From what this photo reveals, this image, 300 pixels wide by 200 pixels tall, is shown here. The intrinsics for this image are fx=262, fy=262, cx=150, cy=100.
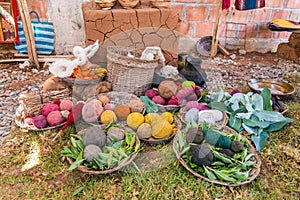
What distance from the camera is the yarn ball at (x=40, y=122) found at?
1.67m

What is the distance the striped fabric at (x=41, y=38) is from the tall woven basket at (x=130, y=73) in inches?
40.0

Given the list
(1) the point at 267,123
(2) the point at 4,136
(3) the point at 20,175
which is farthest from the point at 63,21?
(1) the point at 267,123

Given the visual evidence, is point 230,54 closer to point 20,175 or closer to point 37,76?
point 37,76

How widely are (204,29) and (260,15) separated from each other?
728mm

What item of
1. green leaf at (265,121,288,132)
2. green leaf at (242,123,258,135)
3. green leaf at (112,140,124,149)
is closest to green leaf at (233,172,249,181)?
green leaf at (242,123,258,135)

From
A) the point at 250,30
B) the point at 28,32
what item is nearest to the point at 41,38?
the point at 28,32

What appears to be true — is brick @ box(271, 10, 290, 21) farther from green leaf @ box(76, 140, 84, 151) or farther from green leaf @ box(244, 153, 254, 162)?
green leaf @ box(76, 140, 84, 151)

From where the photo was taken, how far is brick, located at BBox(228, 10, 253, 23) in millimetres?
3150

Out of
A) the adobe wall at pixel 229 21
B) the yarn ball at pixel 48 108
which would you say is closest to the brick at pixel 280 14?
the adobe wall at pixel 229 21

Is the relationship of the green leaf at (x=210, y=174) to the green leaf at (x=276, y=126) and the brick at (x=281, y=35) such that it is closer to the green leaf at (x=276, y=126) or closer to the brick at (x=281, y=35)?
the green leaf at (x=276, y=126)

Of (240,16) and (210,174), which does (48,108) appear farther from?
(240,16)

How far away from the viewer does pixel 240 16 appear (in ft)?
10.4

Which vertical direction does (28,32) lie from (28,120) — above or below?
above

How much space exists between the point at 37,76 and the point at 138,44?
3.45ft
